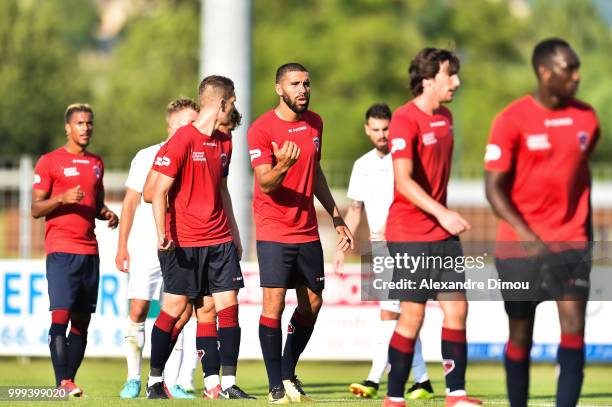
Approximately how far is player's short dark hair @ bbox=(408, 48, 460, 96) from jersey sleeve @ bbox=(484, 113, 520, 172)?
1.34m

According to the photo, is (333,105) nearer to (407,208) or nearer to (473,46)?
(473,46)

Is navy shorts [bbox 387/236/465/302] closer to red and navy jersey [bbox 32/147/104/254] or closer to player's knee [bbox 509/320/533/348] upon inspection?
player's knee [bbox 509/320/533/348]

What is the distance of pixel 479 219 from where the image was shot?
33594mm

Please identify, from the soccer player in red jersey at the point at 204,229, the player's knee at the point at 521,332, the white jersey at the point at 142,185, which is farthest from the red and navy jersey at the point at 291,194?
the player's knee at the point at 521,332

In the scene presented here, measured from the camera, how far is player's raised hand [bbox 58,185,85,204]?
35.9 feet

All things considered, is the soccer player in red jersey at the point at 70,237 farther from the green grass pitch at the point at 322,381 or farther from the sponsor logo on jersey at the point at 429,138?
the sponsor logo on jersey at the point at 429,138

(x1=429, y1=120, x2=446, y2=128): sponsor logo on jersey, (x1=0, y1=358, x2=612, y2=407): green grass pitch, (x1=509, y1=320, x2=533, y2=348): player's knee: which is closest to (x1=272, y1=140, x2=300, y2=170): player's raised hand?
(x1=429, y1=120, x2=446, y2=128): sponsor logo on jersey

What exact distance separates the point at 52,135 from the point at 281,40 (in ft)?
39.7

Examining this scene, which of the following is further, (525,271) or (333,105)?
(333,105)

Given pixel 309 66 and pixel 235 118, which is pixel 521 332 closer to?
pixel 235 118

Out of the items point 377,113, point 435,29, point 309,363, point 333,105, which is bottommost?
point 309,363

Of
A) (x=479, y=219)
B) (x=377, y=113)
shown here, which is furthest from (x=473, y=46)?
(x=377, y=113)

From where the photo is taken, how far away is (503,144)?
26.1ft

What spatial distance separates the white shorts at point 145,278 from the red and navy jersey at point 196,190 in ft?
5.16
